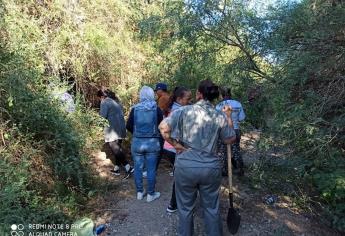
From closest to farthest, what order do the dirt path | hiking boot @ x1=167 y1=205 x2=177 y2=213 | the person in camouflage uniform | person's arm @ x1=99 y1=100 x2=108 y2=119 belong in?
1. the dirt path
2. hiking boot @ x1=167 y1=205 x2=177 y2=213
3. the person in camouflage uniform
4. person's arm @ x1=99 y1=100 x2=108 y2=119

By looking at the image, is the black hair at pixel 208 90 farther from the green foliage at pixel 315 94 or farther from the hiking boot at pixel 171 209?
the hiking boot at pixel 171 209

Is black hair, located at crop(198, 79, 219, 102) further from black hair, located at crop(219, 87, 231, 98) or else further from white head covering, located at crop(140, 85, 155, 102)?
black hair, located at crop(219, 87, 231, 98)

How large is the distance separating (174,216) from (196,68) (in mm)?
3561

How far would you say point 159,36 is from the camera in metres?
7.05

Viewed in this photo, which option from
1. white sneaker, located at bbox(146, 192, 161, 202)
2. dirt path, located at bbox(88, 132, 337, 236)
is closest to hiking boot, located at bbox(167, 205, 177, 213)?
dirt path, located at bbox(88, 132, 337, 236)

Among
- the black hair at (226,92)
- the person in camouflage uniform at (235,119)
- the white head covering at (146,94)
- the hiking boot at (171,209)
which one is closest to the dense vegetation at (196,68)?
the black hair at (226,92)

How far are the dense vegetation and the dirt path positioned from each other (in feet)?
1.15

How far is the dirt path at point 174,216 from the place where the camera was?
192 inches

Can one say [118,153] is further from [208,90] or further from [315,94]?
[315,94]

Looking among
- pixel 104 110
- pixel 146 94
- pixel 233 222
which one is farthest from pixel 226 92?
pixel 233 222

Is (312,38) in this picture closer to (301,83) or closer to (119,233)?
(301,83)

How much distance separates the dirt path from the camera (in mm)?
4867

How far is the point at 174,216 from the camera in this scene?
509 centimetres

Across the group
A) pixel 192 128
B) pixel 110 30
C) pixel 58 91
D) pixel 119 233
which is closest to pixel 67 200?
pixel 119 233
